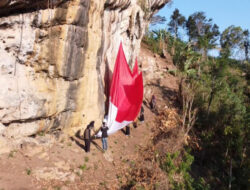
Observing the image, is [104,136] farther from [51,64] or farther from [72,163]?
[51,64]

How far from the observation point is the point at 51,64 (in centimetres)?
867

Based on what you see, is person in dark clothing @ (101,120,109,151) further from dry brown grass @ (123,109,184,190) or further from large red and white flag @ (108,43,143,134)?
dry brown grass @ (123,109,184,190)

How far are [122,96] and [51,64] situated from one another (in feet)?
13.1

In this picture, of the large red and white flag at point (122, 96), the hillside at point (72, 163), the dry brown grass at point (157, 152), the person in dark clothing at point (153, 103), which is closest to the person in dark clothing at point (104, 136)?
the hillside at point (72, 163)

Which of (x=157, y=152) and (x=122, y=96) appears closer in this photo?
(x=157, y=152)

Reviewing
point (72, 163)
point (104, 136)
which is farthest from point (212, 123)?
point (72, 163)

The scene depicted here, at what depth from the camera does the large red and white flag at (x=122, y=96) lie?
11320 millimetres

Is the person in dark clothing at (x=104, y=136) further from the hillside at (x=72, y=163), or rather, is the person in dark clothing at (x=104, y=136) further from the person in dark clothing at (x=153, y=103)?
the person in dark clothing at (x=153, y=103)

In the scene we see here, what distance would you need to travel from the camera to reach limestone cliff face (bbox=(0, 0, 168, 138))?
773 centimetres

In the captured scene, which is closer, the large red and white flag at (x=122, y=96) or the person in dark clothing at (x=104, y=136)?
the person in dark clothing at (x=104, y=136)

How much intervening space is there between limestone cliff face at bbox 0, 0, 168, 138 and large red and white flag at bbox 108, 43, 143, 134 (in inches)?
22.5

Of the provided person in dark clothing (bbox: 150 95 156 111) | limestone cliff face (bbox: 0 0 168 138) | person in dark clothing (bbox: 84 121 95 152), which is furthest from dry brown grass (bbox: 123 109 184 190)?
limestone cliff face (bbox: 0 0 168 138)

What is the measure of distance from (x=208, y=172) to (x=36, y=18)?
10431mm

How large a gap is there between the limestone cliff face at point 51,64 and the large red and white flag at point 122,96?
1.87 ft
